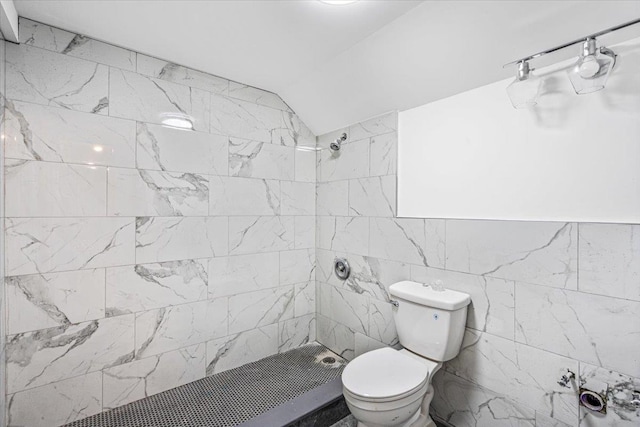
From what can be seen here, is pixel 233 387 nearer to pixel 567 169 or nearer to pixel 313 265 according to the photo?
pixel 313 265

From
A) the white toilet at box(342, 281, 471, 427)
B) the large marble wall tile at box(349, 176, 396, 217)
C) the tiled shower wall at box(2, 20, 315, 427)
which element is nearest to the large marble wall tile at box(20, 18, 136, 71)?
the tiled shower wall at box(2, 20, 315, 427)

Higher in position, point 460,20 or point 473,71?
point 460,20

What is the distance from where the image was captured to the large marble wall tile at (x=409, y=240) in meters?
1.84

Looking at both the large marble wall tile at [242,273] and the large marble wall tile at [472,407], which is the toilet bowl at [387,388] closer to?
the large marble wall tile at [472,407]

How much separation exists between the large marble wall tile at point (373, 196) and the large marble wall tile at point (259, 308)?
913mm

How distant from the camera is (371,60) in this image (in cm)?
186

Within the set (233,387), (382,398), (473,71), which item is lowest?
(233,387)

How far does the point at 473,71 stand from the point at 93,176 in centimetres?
221

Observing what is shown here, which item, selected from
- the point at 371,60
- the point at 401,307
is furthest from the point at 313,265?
the point at 371,60

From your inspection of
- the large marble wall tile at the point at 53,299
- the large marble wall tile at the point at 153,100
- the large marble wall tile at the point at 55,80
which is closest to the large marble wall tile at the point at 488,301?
the large marble wall tile at the point at 153,100

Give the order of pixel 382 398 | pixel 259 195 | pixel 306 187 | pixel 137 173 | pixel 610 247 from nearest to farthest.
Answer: pixel 610 247 < pixel 382 398 < pixel 137 173 < pixel 259 195 < pixel 306 187

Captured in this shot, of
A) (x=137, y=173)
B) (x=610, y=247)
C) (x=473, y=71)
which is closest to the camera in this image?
(x=610, y=247)

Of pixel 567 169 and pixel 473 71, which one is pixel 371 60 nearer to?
pixel 473 71

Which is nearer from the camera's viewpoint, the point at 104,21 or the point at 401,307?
the point at 104,21
